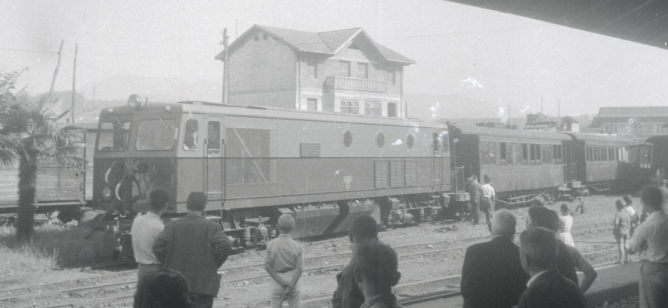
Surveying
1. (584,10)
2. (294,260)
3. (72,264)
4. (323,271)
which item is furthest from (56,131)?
(584,10)

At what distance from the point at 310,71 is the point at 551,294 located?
3738cm

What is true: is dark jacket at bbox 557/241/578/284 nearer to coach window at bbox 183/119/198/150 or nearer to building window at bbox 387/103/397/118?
coach window at bbox 183/119/198/150

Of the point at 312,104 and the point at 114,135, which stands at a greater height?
the point at 312,104

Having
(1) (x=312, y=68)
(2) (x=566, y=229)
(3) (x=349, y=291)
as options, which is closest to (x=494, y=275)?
(3) (x=349, y=291)

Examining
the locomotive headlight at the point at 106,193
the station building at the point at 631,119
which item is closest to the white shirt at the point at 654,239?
the locomotive headlight at the point at 106,193

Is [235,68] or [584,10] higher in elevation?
[235,68]

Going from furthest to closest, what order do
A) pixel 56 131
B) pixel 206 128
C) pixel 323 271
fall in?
1. pixel 56 131
2. pixel 206 128
3. pixel 323 271

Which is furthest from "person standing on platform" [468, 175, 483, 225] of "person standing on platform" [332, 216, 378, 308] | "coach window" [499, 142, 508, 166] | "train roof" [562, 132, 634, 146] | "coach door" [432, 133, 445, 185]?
"person standing on platform" [332, 216, 378, 308]

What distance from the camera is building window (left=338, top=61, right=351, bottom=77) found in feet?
141

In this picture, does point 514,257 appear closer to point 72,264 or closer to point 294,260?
point 294,260

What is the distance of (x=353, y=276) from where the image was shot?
461cm

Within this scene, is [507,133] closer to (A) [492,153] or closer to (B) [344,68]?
(A) [492,153]

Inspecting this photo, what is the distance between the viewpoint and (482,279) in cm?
480

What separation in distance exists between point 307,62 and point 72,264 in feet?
93.1
